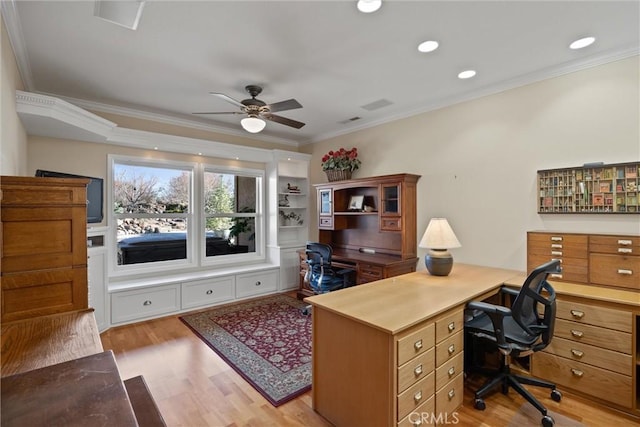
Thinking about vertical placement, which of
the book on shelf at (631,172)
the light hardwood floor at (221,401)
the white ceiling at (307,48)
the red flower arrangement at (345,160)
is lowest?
the light hardwood floor at (221,401)

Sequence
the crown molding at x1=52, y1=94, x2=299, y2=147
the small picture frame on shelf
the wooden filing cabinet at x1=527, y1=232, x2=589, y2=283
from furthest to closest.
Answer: the small picture frame on shelf, the crown molding at x1=52, y1=94, x2=299, y2=147, the wooden filing cabinet at x1=527, y1=232, x2=589, y2=283

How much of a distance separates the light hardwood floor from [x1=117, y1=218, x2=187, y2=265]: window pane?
57.3 inches

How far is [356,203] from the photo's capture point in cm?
463

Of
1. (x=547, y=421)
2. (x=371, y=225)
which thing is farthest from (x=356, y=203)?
(x=547, y=421)

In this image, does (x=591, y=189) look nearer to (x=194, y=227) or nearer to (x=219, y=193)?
(x=219, y=193)

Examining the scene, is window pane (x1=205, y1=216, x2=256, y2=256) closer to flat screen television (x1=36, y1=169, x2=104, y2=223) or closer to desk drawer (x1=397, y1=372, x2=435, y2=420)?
flat screen television (x1=36, y1=169, x2=104, y2=223)

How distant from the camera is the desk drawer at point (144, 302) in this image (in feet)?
12.1

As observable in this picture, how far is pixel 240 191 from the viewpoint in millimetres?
5273

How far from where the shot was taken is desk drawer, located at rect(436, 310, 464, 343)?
1.96 meters

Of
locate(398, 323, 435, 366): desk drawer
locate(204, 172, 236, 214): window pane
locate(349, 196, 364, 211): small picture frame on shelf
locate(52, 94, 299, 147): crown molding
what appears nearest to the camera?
locate(398, 323, 435, 366): desk drawer

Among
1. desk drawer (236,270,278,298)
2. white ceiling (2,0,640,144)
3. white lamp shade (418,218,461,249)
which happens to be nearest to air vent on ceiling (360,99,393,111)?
white ceiling (2,0,640,144)

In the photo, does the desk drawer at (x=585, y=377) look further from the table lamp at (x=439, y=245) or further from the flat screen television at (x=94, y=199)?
the flat screen television at (x=94, y=199)

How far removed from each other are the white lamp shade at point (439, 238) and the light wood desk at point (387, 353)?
22.4 inches

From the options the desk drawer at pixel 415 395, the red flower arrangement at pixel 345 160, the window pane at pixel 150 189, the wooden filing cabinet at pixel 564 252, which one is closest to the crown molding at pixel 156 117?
the window pane at pixel 150 189
